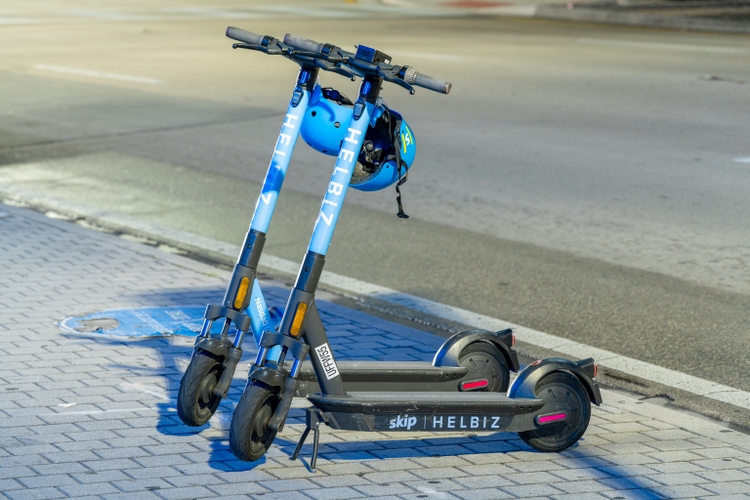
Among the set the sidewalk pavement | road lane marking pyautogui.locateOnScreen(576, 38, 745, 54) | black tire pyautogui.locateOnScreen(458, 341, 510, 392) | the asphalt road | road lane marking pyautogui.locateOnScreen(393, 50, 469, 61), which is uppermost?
road lane marking pyautogui.locateOnScreen(576, 38, 745, 54)

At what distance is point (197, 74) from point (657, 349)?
12.3 m

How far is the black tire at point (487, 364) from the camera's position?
16.4 feet

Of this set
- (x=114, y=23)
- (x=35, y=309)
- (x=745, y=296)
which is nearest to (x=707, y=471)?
(x=745, y=296)

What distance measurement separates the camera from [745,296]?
7148 millimetres

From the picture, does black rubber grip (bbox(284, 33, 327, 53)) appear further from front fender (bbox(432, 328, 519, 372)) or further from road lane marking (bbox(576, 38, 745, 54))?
road lane marking (bbox(576, 38, 745, 54))

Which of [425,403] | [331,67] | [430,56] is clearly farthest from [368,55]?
[430,56]

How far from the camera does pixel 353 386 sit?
475 cm

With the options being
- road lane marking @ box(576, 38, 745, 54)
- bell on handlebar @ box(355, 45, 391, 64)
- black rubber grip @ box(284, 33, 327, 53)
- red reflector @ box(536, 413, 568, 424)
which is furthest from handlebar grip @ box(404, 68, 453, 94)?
road lane marking @ box(576, 38, 745, 54)

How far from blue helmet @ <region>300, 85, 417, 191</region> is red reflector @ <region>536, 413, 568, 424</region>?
1.18 metres

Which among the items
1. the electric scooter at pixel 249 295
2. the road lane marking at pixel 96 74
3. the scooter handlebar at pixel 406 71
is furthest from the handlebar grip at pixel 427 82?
the road lane marking at pixel 96 74

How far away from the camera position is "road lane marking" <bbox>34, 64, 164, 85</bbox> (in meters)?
16.4

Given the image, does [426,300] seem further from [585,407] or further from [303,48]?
[303,48]

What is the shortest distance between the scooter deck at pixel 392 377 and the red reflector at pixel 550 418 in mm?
445

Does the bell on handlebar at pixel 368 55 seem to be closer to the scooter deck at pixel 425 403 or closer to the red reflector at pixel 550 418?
the scooter deck at pixel 425 403
